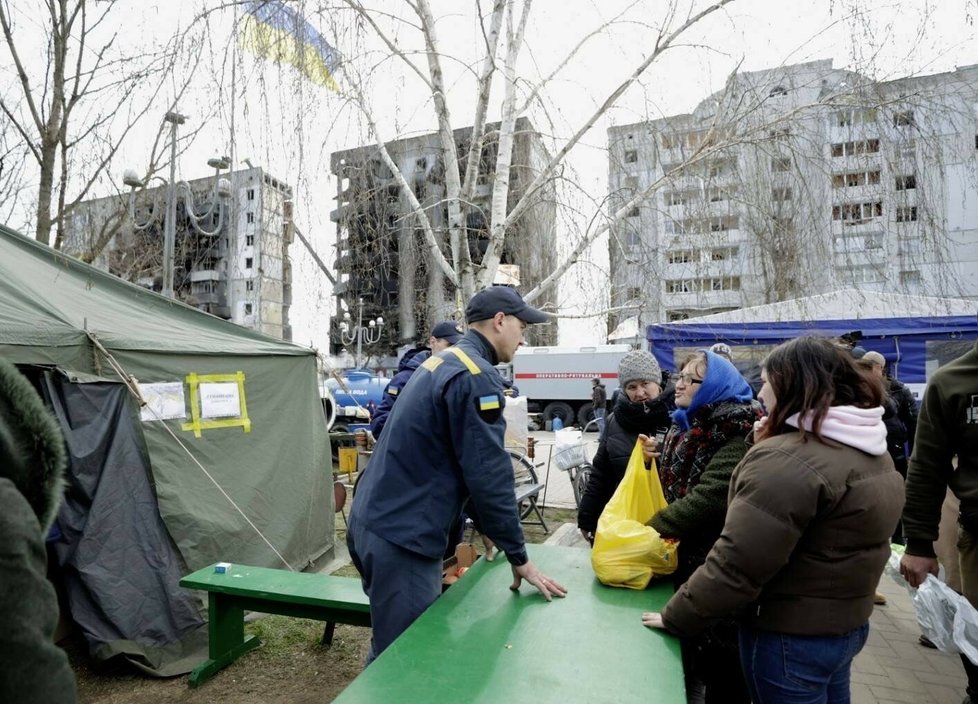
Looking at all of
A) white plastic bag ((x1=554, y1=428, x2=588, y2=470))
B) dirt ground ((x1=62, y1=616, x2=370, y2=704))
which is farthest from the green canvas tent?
white plastic bag ((x1=554, y1=428, x2=588, y2=470))

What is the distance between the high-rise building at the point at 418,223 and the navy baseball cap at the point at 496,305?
350cm

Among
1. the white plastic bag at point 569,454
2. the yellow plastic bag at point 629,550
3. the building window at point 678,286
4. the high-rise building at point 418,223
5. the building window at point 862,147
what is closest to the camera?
the yellow plastic bag at point 629,550

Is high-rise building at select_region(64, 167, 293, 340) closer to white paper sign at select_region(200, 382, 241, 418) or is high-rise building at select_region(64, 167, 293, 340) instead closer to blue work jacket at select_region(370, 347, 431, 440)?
white paper sign at select_region(200, 382, 241, 418)

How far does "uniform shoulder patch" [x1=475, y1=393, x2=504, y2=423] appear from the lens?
2082mm

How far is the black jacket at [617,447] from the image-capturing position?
3327 mm

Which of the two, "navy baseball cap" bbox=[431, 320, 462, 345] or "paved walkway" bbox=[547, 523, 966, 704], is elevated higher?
"navy baseball cap" bbox=[431, 320, 462, 345]

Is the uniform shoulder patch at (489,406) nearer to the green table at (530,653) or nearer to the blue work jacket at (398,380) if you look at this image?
the green table at (530,653)

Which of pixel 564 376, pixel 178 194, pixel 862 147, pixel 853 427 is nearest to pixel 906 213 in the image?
pixel 862 147

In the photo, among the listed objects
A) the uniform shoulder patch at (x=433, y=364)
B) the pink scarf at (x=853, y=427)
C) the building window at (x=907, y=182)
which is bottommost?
the pink scarf at (x=853, y=427)

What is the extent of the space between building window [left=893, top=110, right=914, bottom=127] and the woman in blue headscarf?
3821mm

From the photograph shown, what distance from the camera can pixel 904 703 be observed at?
3.15 metres

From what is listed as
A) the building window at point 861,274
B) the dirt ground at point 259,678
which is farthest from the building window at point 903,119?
the dirt ground at point 259,678

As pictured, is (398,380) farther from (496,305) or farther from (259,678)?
(496,305)

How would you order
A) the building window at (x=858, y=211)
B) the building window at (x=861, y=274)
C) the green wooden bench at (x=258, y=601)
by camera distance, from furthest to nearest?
the building window at (x=861, y=274) < the building window at (x=858, y=211) < the green wooden bench at (x=258, y=601)
